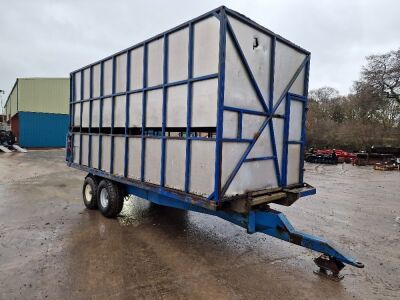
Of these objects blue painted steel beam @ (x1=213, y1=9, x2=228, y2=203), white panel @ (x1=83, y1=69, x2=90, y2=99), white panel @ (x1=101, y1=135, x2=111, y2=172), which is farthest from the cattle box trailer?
white panel @ (x1=83, y1=69, x2=90, y2=99)

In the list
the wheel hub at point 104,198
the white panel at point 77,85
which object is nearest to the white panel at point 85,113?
the white panel at point 77,85

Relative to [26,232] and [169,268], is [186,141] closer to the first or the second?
[169,268]

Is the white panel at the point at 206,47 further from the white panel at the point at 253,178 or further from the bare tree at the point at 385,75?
the bare tree at the point at 385,75

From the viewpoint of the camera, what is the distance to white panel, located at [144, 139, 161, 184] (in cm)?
474

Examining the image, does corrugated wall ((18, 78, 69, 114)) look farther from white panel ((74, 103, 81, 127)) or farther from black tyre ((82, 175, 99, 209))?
black tyre ((82, 175, 99, 209))

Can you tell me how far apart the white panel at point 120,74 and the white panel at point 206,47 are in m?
2.07

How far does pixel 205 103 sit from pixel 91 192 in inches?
172

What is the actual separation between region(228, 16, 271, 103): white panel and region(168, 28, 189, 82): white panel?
80 centimetres

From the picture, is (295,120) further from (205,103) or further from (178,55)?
(178,55)

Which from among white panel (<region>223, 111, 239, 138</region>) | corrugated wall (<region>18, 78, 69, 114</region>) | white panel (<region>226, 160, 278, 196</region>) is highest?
corrugated wall (<region>18, 78, 69, 114</region>)

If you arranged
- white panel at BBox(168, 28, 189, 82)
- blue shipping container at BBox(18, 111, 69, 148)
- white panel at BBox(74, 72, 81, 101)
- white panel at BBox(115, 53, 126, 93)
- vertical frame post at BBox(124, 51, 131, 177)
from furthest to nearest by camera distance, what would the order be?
1. blue shipping container at BBox(18, 111, 69, 148)
2. white panel at BBox(74, 72, 81, 101)
3. white panel at BBox(115, 53, 126, 93)
4. vertical frame post at BBox(124, 51, 131, 177)
5. white panel at BBox(168, 28, 189, 82)

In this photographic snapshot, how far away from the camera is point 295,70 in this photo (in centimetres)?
495

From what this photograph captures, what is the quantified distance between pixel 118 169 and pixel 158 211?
1.69m

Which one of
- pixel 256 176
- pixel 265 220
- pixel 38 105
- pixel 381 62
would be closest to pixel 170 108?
pixel 256 176
